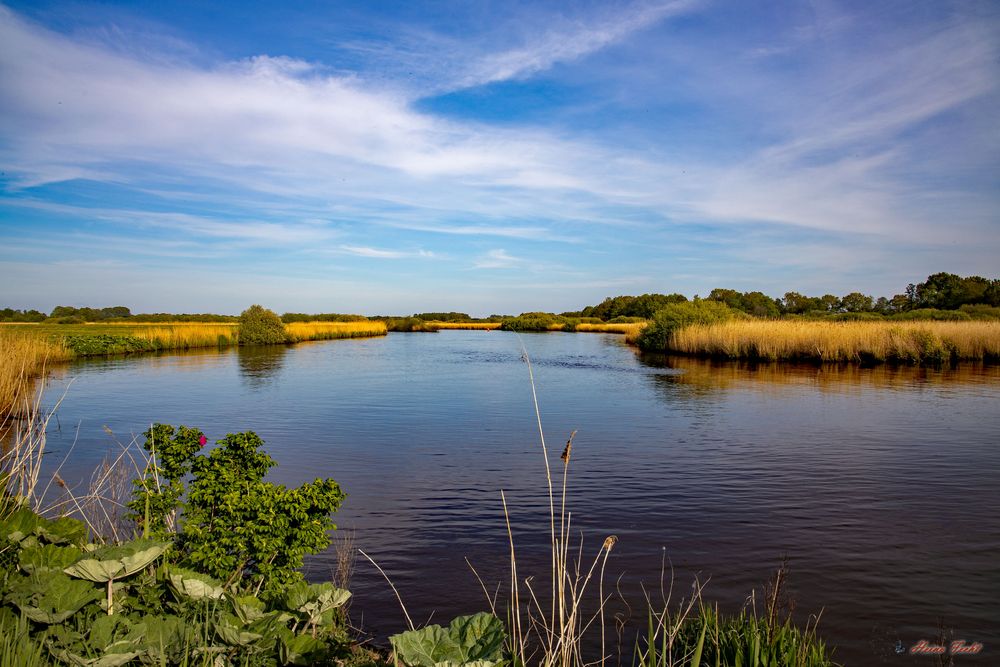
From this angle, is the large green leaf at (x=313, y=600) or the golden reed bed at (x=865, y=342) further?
the golden reed bed at (x=865, y=342)

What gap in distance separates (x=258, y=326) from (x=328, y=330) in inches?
508

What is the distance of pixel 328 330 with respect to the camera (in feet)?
201

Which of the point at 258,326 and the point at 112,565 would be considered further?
the point at 258,326

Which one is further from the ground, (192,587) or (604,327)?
(604,327)

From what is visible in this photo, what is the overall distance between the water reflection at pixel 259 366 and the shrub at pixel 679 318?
24908 mm

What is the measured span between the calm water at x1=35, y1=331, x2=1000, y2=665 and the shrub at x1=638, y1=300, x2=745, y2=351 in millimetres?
18236

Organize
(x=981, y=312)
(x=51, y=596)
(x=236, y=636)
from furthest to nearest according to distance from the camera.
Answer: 1. (x=981, y=312)
2. (x=51, y=596)
3. (x=236, y=636)

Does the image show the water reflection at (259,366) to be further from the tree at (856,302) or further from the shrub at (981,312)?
the tree at (856,302)

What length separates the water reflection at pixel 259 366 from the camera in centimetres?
2381

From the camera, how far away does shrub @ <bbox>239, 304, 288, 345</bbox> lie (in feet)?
158

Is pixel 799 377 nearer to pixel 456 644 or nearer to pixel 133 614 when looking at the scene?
pixel 456 644

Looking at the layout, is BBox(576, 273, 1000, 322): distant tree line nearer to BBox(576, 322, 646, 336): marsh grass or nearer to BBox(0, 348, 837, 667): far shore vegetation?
BBox(576, 322, 646, 336): marsh grass

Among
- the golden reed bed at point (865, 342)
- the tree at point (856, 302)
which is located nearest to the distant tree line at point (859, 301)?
the tree at point (856, 302)

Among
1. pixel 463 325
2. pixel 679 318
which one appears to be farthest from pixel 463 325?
pixel 679 318
